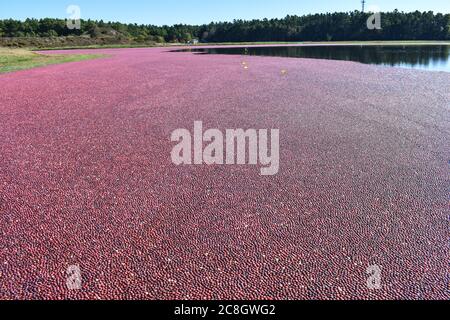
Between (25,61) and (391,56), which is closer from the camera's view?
(25,61)

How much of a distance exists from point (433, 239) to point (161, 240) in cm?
255

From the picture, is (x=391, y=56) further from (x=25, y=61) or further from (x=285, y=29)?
(x=285, y=29)

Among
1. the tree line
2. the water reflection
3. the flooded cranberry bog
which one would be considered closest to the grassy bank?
the flooded cranberry bog

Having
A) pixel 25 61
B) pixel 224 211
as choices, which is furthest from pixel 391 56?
pixel 224 211

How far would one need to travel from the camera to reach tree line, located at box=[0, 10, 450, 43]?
77.4 meters

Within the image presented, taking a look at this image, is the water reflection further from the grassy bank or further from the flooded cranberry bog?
the grassy bank

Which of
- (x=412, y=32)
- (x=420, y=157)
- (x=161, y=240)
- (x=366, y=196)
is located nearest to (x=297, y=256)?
(x=161, y=240)

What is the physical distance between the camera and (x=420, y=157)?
5312 millimetres

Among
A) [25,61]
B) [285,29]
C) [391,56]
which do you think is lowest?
[25,61]

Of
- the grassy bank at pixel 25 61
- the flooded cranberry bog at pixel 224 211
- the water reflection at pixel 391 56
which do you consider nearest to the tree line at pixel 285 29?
the water reflection at pixel 391 56

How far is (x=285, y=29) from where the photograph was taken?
315 feet

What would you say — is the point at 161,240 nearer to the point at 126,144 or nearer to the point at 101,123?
the point at 126,144

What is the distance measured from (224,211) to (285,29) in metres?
101

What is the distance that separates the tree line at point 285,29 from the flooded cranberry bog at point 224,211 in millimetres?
79347
